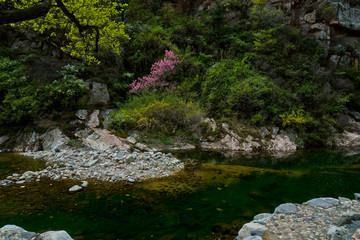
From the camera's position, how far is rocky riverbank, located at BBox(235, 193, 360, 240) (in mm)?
2649

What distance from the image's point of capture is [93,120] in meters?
10.7

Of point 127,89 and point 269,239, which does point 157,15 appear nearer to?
point 127,89

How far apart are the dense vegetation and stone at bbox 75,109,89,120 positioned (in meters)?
0.49

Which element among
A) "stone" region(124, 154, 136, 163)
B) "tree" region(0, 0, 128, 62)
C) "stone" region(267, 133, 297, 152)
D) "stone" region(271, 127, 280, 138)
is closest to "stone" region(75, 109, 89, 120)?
"tree" region(0, 0, 128, 62)

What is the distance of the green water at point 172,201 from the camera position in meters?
3.29

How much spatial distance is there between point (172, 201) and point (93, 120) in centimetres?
791

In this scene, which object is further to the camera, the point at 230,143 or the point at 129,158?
the point at 230,143

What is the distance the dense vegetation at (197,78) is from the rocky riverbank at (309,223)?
305 inches

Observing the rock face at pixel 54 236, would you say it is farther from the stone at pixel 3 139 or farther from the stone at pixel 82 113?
the stone at pixel 3 139

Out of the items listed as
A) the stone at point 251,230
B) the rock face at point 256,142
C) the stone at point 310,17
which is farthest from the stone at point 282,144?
the stone at point 310,17

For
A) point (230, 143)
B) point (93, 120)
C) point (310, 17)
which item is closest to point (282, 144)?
point (230, 143)

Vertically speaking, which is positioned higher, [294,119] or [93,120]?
[294,119]

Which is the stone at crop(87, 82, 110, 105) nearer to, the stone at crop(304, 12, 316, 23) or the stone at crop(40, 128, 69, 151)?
the stone at crop(40, 128, 69, 151)

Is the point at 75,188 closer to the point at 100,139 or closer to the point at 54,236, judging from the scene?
the point at 54,236
